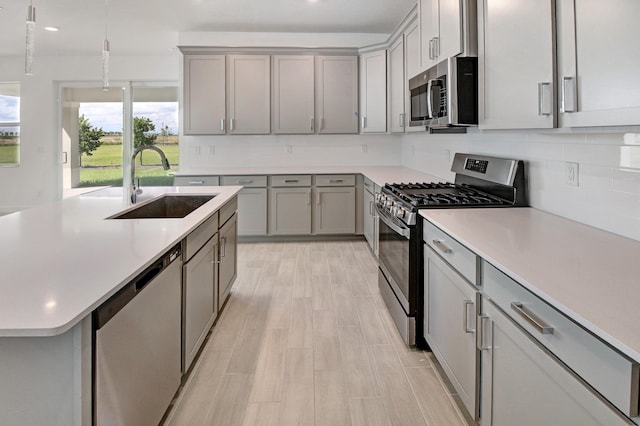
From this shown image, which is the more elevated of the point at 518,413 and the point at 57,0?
the point at 57,0

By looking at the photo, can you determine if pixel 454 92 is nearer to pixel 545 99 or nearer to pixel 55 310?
pixel 545 99

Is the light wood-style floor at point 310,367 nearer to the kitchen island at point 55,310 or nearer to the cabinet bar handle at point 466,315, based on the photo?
the cabinet bar handle at point 466,315

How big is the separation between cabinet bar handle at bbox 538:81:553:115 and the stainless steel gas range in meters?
0.79

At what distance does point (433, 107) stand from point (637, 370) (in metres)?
2.37

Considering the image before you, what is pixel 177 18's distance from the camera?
17.1ft

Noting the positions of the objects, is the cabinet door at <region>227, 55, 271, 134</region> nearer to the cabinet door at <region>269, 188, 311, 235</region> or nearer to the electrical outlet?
the cabinet door at <region>269, 188, 311, 235</region>

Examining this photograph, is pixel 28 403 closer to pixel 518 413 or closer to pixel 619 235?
pixel 518 413

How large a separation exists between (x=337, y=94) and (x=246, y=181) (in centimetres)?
164

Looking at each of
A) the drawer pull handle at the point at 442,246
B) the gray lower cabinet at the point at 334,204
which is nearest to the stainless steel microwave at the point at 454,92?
the drawer pull handle at the point at 442,246

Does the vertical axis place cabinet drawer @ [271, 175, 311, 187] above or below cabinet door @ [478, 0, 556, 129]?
below

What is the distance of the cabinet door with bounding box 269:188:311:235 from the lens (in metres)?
5.57

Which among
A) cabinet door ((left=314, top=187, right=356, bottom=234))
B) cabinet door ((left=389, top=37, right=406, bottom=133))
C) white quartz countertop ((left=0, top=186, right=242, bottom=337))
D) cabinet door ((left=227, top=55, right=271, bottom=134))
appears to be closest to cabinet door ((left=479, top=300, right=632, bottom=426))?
white quartz countertop ((left=0, top=186, right=242, bottom=337))

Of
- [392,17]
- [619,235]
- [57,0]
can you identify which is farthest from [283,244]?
[619,235]

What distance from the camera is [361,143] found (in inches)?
245
